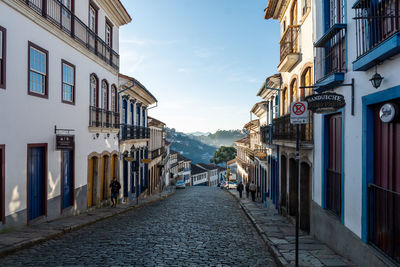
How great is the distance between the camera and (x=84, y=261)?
22.4ft

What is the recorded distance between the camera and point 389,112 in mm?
5250

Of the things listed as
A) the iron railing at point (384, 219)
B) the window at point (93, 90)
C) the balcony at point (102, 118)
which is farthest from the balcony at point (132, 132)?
the iron railing at point (384, 219)

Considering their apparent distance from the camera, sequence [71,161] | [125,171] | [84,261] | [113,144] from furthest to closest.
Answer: [125,171], [113,144], [71,161], [84,261]

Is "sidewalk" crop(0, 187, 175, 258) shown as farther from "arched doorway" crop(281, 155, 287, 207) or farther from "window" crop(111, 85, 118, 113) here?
"arched doorway" crop(281, 155, 287, 207)

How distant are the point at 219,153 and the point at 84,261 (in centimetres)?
9657

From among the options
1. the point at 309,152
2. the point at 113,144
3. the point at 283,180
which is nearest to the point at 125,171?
the point at 113,144

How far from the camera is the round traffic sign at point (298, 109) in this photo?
646 centimetres

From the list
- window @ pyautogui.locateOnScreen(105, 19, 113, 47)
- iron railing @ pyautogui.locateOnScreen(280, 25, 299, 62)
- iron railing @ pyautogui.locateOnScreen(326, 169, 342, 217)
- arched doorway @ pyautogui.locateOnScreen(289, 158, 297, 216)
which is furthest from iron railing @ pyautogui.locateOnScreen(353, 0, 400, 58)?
window @ pyautogui.locateOnScreen(105, 19, 113, 47)

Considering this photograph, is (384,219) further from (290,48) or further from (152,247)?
(290,48)

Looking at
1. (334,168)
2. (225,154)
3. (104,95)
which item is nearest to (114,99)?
(104,95)

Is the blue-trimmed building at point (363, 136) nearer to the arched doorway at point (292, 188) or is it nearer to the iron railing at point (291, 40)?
the iron railing at point (291, 40)

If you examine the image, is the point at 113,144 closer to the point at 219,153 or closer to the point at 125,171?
the point at 125,171

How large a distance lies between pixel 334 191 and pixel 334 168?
0.55 meters

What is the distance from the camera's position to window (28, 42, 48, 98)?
9898 millimetres
